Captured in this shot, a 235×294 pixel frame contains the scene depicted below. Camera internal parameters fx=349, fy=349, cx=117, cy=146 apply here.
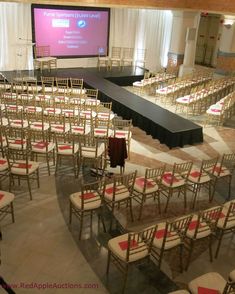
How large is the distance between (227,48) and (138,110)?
8.44 metres

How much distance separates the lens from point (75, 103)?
9.44 m

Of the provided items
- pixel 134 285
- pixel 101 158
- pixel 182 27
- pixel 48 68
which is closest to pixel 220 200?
pixel 101 158

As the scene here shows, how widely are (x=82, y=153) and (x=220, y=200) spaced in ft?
9.28

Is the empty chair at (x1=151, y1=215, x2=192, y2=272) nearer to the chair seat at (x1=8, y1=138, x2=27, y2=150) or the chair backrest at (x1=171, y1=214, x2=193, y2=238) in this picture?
the chair backrest at (x1=171, y1=214, x2=193, y2=238)

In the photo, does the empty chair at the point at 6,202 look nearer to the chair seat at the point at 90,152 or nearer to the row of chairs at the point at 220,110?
the chair seat at the point at 90,152

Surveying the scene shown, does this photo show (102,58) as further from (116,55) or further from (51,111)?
(51,111)

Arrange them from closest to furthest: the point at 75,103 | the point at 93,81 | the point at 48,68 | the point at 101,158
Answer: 1. the point at 101,158
2. the point at 75,103
3. the point at 93,81
4. the point at 48,68

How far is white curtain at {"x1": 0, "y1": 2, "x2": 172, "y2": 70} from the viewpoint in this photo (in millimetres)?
12727

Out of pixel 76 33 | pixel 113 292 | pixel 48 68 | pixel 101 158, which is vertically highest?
pixel 76 33

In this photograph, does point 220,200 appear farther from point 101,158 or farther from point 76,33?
point 76,33

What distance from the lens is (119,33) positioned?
15102mm

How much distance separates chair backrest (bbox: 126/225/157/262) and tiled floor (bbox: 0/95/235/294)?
0.48 metres

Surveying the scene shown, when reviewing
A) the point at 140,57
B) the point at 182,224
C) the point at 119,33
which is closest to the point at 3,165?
the point at 182,224

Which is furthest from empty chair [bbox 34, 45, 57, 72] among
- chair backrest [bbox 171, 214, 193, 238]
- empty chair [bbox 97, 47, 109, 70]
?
chair backrest [bbox 171, 214, 193, 238]
